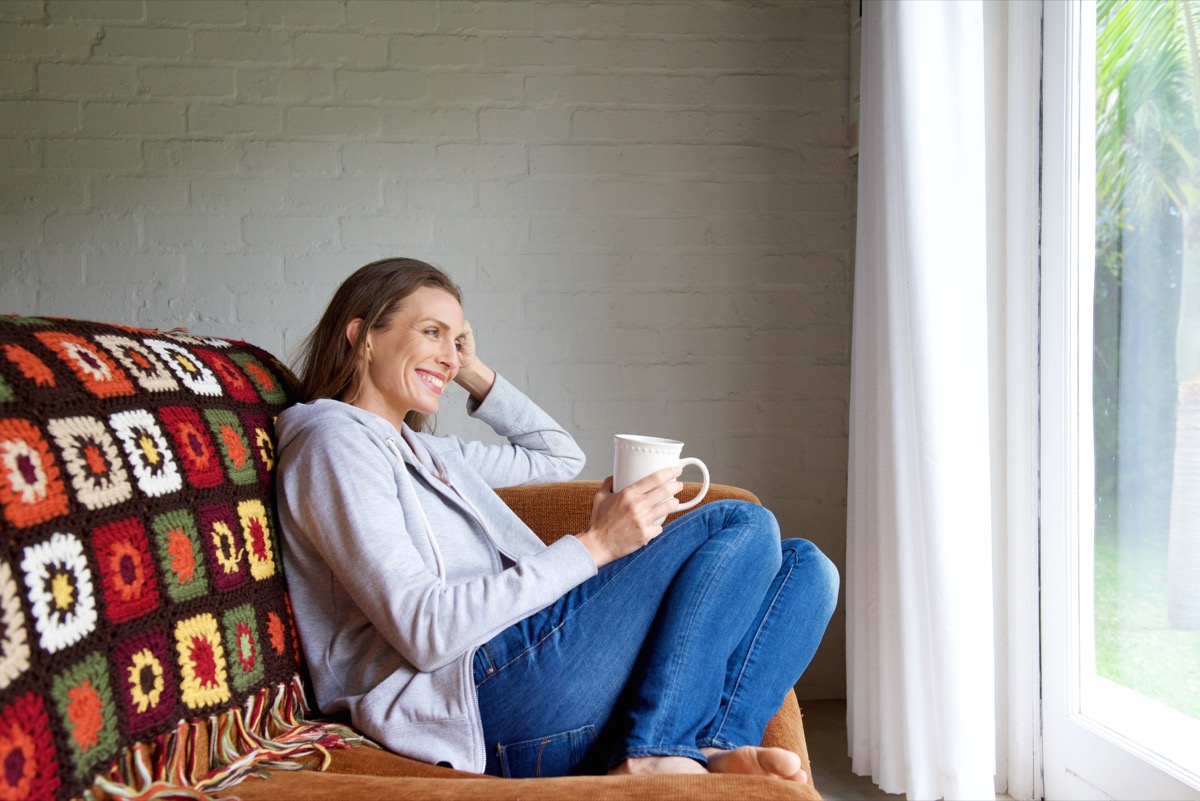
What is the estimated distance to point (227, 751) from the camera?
111cm

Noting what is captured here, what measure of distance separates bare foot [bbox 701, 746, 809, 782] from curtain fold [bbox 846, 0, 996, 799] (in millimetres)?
856

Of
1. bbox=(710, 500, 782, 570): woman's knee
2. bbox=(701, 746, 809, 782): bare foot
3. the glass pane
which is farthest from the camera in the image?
the glass pane

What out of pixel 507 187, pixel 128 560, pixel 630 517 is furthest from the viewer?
pixel 507 187

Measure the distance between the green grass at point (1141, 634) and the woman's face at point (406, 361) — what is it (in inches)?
52.0

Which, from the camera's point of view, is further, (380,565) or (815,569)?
Answer: (815,569)

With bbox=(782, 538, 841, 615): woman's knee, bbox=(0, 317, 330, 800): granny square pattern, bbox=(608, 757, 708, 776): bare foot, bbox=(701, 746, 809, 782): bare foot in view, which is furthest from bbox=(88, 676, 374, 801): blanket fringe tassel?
bbox=(782, 538, 841, 615): woman's knee

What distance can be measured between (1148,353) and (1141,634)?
523 mm

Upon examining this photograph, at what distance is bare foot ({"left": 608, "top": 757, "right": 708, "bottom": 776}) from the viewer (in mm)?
1204

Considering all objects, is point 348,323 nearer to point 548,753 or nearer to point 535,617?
point 535,617

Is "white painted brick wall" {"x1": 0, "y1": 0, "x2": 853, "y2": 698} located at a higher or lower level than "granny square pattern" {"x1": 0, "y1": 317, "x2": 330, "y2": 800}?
higher

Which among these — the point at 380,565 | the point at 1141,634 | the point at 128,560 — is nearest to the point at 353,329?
the point at 380,565

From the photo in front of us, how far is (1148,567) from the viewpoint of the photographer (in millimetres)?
1836

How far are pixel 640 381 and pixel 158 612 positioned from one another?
173 cm

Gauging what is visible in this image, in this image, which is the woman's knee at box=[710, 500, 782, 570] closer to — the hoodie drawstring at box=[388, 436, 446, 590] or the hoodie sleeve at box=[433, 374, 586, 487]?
the hoodie drawstring at box=[388, 436, 446, 590]
